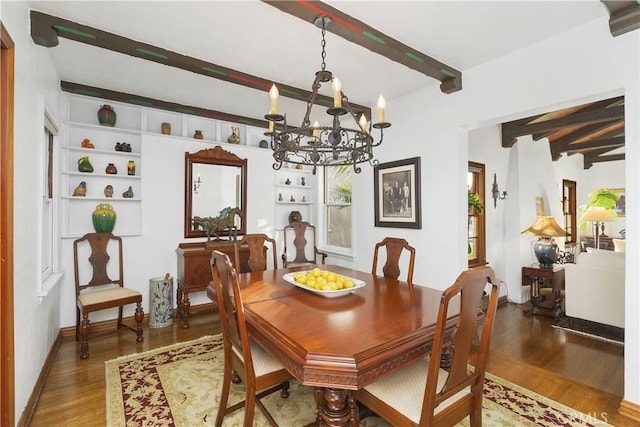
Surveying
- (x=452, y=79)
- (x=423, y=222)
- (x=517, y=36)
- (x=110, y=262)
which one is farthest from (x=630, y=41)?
(x=110, y=262)

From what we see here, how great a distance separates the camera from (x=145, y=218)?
3670 millimetres

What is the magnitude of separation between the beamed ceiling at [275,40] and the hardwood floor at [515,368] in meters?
2.54

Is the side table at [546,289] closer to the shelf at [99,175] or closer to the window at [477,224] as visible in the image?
the window at [477,224]

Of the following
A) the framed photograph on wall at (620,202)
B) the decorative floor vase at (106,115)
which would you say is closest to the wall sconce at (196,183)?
the decorative floor vase at (106,115)

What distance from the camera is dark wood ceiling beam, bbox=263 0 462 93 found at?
1920mm

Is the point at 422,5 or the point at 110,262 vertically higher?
the point at 422,5

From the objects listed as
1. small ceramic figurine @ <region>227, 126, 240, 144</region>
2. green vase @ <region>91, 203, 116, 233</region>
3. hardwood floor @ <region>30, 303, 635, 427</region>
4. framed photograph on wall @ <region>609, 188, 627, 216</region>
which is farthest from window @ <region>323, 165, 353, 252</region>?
framed photograph on wall @ <region>609, 188, 627, 216</region>

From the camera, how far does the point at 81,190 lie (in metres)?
3.29

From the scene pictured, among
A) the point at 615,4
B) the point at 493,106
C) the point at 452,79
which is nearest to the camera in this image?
the point at 615,4

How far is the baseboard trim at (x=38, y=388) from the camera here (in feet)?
6.12

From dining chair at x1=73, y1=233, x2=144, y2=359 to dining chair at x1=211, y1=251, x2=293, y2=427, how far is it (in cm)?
179

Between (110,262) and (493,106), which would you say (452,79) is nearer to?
(493,106)

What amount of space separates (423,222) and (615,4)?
215 centimetres

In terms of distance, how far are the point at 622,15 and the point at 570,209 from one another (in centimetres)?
681
